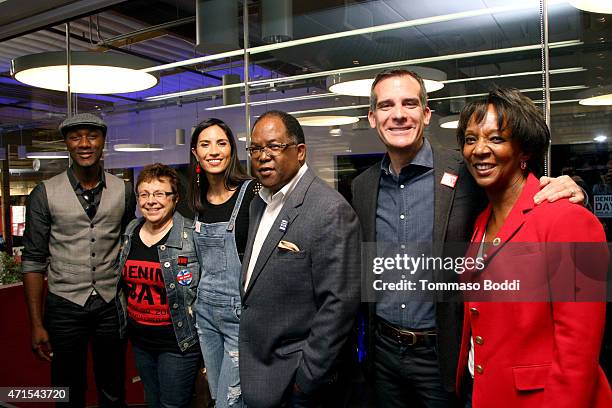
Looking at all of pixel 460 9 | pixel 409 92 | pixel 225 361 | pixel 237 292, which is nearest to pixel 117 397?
pixel 225 361

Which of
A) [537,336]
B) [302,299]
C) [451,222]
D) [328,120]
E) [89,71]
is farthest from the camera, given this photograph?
[89,71]

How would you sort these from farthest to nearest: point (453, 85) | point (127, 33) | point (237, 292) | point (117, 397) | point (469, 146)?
point (127, 33), point (117, 397), point (453, 85), point (237, 292), point (469, 146)

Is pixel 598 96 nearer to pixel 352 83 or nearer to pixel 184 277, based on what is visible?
pixel 352 83

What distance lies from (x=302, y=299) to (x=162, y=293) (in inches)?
34.0

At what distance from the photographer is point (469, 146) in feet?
5.60

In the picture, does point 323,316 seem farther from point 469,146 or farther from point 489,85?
point 489,85

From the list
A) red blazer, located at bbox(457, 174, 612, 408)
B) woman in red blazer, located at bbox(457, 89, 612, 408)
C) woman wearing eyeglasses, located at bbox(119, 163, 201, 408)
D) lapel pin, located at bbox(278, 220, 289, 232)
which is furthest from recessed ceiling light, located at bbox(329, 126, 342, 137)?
red blazer, located at bbox(457, 174, 612, 408)

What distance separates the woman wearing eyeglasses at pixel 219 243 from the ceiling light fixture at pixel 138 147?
132cm

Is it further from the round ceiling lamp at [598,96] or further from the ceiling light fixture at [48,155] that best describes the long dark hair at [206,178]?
the ceiling light fixture at [48,155]

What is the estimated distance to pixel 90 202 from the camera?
283cm

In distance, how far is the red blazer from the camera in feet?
4.65

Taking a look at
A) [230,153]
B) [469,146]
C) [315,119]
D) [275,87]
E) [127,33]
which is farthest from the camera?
[127,33]

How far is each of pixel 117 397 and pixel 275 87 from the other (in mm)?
2217

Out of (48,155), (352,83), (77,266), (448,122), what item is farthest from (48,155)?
(448,122)
